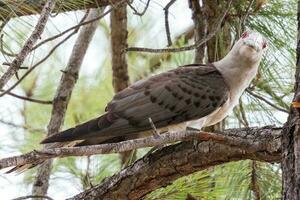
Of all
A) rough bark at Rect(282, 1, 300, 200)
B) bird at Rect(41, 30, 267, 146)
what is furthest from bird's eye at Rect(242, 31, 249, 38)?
rough bark at Rect(282, 1, 300, 200)

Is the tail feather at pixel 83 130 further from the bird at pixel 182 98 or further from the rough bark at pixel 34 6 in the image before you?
the rough bark at pixel 34 6

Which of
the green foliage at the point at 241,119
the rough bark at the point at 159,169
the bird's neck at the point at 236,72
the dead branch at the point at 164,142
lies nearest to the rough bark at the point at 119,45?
the green foliage at the point at 241,119

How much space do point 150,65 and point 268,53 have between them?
55.6 inches

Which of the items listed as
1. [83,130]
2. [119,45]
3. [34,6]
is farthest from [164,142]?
[119,45]

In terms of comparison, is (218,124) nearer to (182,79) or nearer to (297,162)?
Answer: (182,79)

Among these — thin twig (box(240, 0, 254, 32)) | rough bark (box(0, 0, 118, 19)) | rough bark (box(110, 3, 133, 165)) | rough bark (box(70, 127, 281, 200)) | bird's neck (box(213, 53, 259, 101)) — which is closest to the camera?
rough bark (box(70, 127, 281, 200))

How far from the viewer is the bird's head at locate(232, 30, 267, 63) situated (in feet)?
7.94

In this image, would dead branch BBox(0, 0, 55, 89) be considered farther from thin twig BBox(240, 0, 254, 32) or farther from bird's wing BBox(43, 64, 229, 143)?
thin twig BBox(240, 0, 254, 32)

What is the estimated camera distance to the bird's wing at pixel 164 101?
233cm

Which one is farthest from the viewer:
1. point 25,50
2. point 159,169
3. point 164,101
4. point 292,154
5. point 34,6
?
point 164,101

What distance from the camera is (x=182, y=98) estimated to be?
2484 mm

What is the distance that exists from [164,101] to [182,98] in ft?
0.21

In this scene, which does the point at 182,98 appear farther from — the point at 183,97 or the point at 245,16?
the point at 245,16

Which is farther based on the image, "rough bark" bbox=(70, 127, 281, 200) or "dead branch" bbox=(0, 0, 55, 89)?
"rough bark" bbox=(70, 127, 281, 200)
